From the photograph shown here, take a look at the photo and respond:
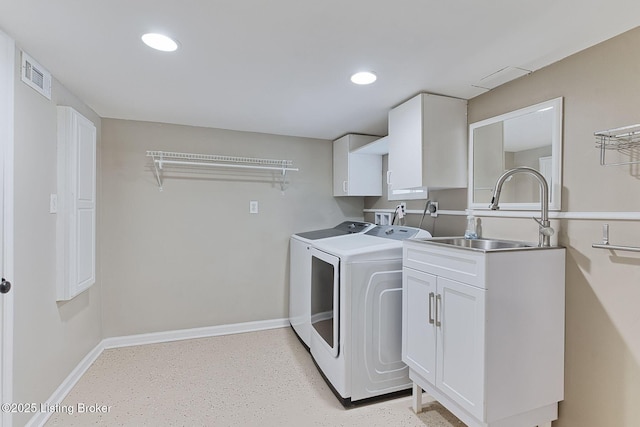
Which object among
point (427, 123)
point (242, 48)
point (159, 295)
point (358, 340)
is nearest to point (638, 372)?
point (358, 340)

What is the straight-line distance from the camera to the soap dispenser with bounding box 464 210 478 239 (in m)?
2.03

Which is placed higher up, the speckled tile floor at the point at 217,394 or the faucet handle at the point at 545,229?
the faucet handle at the point at 545,229

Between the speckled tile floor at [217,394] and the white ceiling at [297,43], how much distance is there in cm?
203

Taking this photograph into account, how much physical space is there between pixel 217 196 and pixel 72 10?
1.89 metres

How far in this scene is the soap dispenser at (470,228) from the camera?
203 cm

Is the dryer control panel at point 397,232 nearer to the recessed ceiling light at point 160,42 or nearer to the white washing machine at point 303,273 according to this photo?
the white washing machine at point 303,273

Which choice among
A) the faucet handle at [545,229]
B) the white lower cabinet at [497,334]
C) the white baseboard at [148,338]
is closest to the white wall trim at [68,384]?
the white baseboard at [148,338]

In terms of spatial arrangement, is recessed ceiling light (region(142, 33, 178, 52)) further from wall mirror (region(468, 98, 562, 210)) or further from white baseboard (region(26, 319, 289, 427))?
white baseboard (region(26, 319, 289, 427))

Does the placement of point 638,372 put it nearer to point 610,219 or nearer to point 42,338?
point 610,219

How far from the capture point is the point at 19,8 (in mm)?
1241

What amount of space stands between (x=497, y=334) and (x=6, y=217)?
2.36 m

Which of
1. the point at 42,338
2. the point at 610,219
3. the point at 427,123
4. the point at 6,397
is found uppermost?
the point at 427,123

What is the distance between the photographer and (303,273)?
276 cm

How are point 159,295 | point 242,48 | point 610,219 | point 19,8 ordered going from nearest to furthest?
point 19,8, point 610,219, point 242,48, point 159,295
